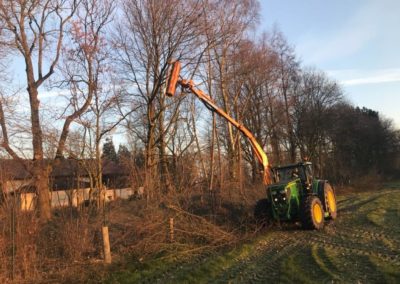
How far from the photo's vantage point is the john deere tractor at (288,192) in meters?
13.8

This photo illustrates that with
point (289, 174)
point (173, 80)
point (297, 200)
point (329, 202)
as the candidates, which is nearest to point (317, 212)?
point (297, 200)

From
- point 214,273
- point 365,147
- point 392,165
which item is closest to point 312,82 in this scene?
point 365,147

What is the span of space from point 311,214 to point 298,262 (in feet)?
14.4

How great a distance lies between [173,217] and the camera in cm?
1288

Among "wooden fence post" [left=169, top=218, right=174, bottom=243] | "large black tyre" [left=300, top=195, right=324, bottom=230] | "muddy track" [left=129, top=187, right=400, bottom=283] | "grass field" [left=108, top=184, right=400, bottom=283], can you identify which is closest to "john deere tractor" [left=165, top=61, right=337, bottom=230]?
"large black tyre" [left=300, top=195, right=324, bottom=230]

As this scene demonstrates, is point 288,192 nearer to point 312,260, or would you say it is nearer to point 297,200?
point 297,200

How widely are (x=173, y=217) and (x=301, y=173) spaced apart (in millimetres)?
5215

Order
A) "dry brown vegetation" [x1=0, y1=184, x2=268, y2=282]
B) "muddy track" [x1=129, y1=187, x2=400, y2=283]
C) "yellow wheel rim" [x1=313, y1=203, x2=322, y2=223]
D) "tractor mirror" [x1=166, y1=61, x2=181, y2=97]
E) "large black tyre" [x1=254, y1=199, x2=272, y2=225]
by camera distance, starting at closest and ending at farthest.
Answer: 1. "muddy track" [x1=129, y1=187, x2=400, y2=283]
2. "dry brown vegetation" [x1=0, y1=184, x2=268, y2=282]
3. "tractor mirror" [x1=166, y1=61, x2=181, y2=97]
4. "yellow wheel rim" [x1=313, y1=203, x2=322, y2=223]
5. "large black tyre" [x1=254, y1=199, x2=272, y2=225]

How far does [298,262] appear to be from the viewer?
9.55m

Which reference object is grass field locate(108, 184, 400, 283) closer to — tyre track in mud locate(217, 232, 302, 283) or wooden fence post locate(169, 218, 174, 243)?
tyre track in mud locate(217, 232, 302, 283)

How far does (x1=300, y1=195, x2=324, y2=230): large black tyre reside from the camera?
45.0ft

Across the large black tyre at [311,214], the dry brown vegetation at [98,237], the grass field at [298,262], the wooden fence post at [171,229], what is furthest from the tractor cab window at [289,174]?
the wooden fence post at [171,229]

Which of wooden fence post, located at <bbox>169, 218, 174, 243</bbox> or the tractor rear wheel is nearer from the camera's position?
wooden fence post, located at <bbox>169, 218, 174, 243</bbox>

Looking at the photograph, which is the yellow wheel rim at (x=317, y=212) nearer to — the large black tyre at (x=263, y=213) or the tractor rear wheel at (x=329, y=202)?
the tractor rear wheel at (x=329, y=202)
